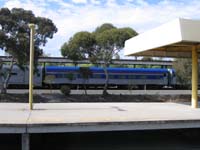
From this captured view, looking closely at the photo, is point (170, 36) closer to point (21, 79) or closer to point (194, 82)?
point (194, 82)

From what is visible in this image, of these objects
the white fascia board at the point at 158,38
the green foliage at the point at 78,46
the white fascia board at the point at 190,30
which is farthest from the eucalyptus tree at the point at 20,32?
the white fascia board at the point at 190,30

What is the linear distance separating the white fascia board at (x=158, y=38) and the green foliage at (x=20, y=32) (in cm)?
1066

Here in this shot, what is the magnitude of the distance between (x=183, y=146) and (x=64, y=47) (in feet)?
70.3

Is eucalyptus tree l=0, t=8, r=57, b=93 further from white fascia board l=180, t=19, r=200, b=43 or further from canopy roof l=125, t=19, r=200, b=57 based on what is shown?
white fascia board l=180, t=19, r=200, b=43

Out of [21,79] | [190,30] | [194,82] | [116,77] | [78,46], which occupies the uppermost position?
[78,46]

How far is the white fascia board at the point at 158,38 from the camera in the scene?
13.5 meters

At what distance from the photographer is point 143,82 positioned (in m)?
44.4

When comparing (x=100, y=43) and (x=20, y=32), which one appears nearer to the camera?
(x=20, y=32)

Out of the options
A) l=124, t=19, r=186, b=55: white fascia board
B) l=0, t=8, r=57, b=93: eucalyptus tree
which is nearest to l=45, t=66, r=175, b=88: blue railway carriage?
l=0, t=8, r=57, b=93: eucalyptus tree

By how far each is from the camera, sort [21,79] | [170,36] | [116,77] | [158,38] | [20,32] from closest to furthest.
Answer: [170,36], [158,38], [20,32], [21,79], [116,77]

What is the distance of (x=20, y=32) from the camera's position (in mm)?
27797

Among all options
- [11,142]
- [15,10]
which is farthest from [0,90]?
[11,142]

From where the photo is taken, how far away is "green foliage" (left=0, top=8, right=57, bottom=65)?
26719 millimetres

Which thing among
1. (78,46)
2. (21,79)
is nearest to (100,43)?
(78,46)
